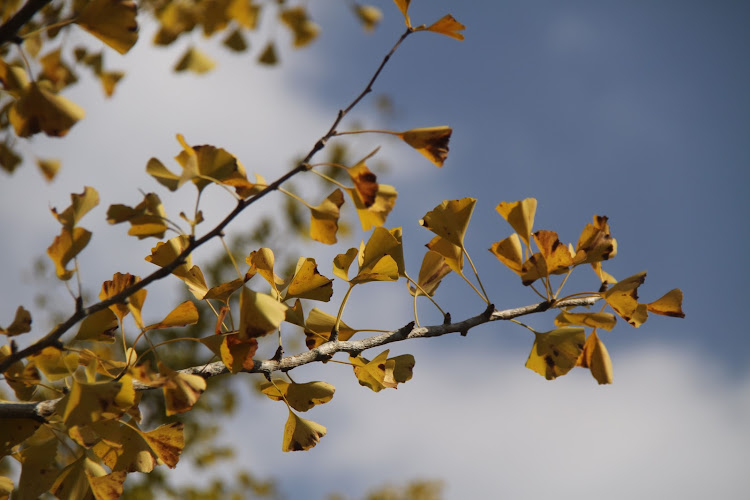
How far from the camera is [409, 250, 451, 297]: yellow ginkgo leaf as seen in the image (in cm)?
78

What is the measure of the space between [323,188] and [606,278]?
4341mm

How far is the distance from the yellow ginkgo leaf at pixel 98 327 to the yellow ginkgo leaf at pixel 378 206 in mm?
348

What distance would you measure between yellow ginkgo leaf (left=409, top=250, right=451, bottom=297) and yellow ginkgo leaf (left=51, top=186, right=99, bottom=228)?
1.43 ft

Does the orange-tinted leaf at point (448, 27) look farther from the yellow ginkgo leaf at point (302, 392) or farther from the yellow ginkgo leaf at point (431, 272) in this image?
the yellow ginkgo leaf at point (302, 392)

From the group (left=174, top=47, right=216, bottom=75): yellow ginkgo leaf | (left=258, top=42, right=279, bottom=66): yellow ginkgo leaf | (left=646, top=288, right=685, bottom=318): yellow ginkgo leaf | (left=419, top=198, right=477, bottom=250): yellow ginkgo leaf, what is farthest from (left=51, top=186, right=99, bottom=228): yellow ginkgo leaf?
(left=258, top=42, right=279, bottom=66): yellow ginkgo leaf

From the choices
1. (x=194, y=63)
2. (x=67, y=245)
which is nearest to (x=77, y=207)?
(x=67, y=245)

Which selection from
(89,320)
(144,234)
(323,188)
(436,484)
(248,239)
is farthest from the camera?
(436,484)

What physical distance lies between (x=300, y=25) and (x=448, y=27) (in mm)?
993

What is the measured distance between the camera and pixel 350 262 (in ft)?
2.31

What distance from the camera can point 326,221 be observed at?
552 millimetres

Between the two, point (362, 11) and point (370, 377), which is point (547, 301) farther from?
point (362, 11)

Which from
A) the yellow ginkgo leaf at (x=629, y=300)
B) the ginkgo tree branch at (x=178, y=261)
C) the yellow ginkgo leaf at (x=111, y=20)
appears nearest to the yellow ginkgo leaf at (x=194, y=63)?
the yellow ginkgo leaf at (x=111, y=20)

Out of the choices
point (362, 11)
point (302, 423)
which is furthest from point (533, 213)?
point (362, 11)

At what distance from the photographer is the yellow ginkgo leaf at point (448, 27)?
1.91 feet
